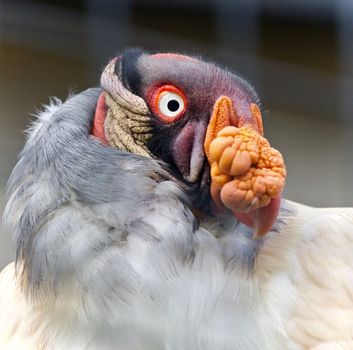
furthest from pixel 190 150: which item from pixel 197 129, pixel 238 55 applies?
pixel 238 55

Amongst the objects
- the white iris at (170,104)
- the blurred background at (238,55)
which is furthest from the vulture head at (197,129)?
the blurred background at (238,55)

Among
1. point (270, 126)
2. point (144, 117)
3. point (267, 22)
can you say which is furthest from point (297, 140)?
point (144, 117)

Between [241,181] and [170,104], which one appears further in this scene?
[170,104]

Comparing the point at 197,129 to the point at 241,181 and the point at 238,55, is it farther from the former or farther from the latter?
the point at 238,55

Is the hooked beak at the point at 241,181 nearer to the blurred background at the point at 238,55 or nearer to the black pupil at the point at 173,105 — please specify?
the black pupil at the point at 173,105

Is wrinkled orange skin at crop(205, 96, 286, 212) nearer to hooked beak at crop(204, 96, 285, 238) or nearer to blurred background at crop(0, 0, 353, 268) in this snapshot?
hooked beak at crop(204, 96, 285, 238)

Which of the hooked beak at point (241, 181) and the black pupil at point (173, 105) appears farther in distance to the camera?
the black pupil at point (173, 105)

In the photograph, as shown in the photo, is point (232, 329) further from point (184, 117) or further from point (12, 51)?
point (12, 51)

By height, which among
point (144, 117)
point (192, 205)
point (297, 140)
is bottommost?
point (297, 140)
